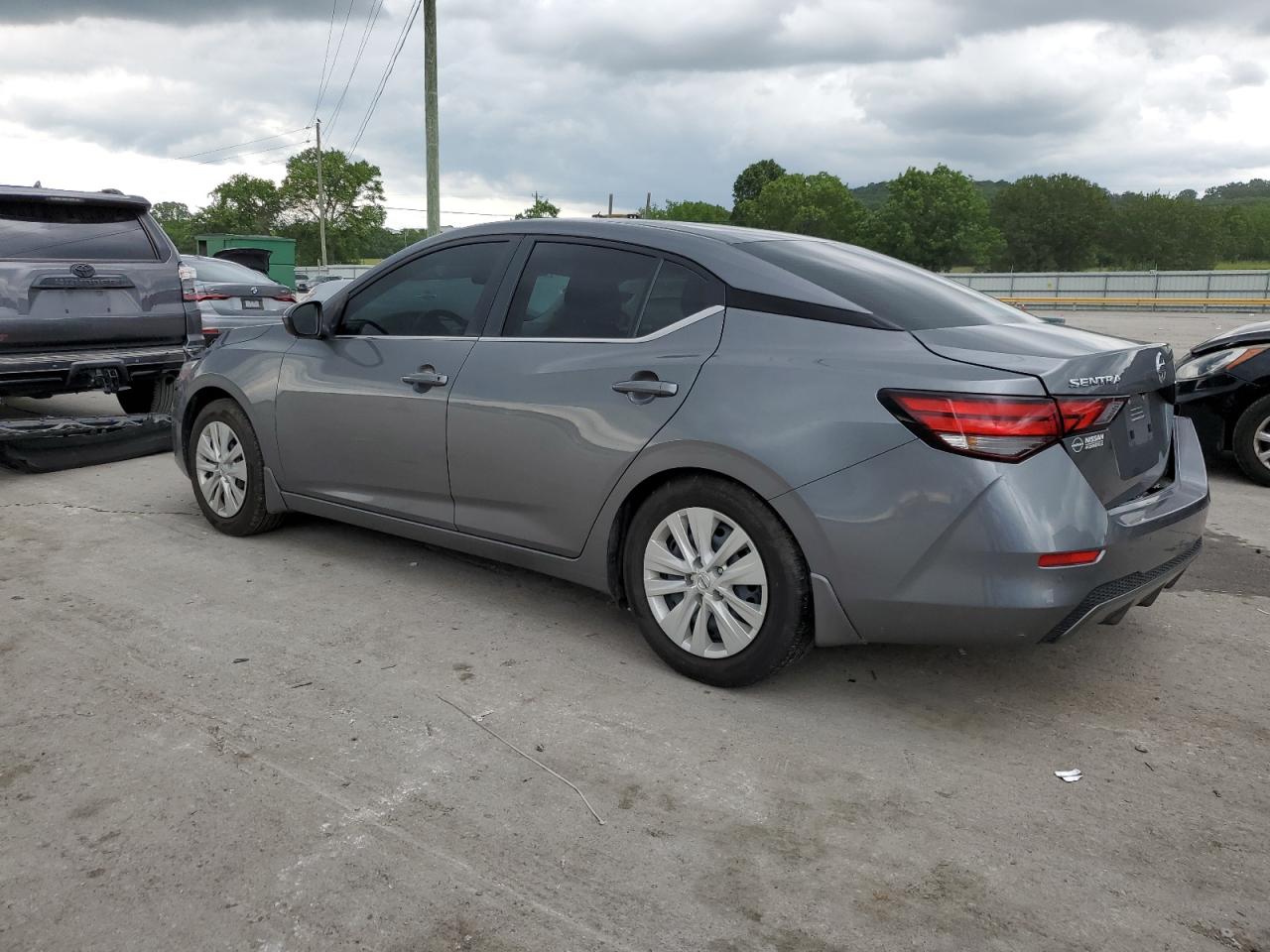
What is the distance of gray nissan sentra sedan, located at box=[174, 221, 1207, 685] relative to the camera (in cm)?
311

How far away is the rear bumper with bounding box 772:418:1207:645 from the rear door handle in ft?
5.55

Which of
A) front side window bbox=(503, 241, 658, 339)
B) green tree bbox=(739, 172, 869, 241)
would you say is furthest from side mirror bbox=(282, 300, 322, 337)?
green tree bbox=(739, 172, 869, 241)

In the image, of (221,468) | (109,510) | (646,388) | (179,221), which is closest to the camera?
(646,388)

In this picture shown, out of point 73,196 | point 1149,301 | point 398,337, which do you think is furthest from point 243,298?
point 1149,301

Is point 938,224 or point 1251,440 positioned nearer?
point 1251,440

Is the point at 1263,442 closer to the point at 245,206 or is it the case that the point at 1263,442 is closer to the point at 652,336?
the point at 652,336

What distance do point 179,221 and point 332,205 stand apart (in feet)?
110

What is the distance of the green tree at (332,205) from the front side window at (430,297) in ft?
328

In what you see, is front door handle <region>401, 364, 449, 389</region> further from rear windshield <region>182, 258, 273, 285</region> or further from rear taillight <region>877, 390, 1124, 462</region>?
rear windshield <region>182, 258, 273, 285</region>

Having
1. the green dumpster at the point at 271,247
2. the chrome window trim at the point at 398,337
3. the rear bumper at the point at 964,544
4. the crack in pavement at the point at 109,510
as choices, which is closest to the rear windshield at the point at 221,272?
the crack in pavement at the point at 109,510

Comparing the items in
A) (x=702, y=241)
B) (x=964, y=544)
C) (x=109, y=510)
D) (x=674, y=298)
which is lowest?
(x=109, y=510)

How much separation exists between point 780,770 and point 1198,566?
3.25 m

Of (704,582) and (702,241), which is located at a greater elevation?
(702,241)

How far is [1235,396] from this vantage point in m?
7.11
